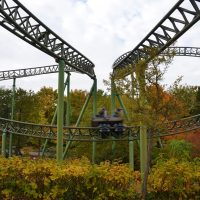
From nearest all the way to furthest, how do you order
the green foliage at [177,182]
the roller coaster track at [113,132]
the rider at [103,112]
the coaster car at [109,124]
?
the green foliage at [177,182] → the rider at [103,112] → the coaster car at [109,124] → the roller coaster track at [113,132]

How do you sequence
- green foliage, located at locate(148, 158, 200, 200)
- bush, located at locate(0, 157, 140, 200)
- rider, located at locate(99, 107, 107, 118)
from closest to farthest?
bush, located at locate(0, 157, 140, 200) < green foliage, located at locate(148, 158, 200, 200) < rider, located at locate(99, 107, 107, 118)

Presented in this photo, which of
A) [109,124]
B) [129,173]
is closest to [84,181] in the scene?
[129,173]

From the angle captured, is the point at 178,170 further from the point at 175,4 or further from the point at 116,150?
the point at 116,150

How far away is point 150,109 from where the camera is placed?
8.02m

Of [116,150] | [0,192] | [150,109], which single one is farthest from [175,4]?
[116,150]

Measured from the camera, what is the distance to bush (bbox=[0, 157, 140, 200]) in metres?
6.66

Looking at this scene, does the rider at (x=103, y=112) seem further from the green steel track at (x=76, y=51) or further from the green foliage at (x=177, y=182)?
the green foliage at (x=177, y=182)

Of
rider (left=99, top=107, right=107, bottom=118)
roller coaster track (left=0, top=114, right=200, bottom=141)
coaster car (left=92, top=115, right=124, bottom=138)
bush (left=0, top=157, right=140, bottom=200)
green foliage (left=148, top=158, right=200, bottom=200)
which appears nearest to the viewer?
bush (left=0, top=157, right=140, bottom=200)

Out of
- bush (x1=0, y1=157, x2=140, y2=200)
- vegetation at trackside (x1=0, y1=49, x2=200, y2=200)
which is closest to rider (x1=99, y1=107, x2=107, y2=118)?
vegetation at trackside (x1=0, y1=49, x2=200, y2=200)

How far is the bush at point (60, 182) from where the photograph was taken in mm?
6664

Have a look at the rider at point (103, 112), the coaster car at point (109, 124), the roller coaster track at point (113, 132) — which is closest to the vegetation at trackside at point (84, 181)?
the rider at point (103, 112)

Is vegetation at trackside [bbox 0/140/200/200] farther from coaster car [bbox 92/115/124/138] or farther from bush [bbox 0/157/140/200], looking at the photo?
coaster car [bbox 92/115/124/138]

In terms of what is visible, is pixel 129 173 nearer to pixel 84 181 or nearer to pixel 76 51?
pixel 84 181

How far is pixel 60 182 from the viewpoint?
22.3 feet
